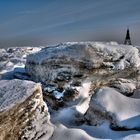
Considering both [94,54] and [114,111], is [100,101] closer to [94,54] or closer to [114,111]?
[114,111]

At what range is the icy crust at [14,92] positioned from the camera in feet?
23.2

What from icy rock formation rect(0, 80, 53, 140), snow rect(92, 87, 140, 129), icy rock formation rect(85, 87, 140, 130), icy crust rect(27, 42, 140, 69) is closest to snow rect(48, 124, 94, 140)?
icy rock formation rect(0, 80, 53, 140)

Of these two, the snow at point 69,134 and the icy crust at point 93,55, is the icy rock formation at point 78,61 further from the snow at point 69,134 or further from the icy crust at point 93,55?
the snow at point 69,134

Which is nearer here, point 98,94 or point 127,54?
point 98,94

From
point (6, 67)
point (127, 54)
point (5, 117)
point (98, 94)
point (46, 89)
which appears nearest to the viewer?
point (5, 117)

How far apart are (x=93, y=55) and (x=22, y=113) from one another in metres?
→ 3.41

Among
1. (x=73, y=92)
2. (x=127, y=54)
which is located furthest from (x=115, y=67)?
(x=73, y=92)

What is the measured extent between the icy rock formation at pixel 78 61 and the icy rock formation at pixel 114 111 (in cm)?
126

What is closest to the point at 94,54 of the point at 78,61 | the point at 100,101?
the point at 78,61

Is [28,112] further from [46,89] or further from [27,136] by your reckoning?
[46,89]

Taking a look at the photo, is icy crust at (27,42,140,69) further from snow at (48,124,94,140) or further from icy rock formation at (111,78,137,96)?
snow at (48,124,94,140)

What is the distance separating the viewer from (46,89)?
396 inches

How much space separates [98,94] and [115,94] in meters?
0.40

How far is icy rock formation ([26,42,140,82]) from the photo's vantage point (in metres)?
10.2
